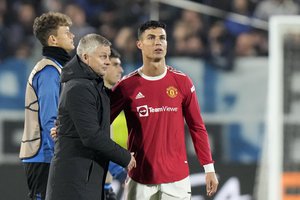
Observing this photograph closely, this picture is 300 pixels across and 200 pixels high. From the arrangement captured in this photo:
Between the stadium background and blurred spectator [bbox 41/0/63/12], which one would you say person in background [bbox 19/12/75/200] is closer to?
the stadium background

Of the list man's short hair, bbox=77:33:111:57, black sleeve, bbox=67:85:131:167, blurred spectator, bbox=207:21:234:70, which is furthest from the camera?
blurred spectator, bbox=207:21:234:70

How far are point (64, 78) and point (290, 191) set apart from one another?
3.76 metres

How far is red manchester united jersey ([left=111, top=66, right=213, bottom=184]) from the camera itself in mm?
5082

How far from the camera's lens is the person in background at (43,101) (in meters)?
5.07

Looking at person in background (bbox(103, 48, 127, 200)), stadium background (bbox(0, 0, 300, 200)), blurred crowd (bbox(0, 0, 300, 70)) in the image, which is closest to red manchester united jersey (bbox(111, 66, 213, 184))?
person in background (bbox(103, 48, 127, 200))

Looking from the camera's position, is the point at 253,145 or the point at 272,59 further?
the point at 253,145

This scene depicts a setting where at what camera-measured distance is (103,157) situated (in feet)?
15.3

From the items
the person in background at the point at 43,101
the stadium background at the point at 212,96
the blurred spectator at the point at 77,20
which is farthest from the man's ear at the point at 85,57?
the blurred spectator at the point at 77,20

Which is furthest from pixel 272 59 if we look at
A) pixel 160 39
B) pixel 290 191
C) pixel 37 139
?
pixel 37 139

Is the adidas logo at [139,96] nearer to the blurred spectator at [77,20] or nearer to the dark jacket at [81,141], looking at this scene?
the dark jacket at [81,141]

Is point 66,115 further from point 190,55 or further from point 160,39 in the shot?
point 190,55

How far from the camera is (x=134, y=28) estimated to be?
9.13 m

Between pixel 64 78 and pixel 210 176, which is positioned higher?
pixel 64 78

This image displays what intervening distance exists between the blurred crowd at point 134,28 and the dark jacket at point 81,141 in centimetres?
389
